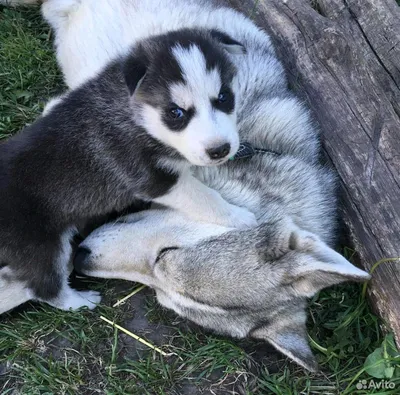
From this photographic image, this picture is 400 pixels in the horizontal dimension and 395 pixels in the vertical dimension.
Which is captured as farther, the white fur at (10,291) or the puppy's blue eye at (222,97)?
the white fur at (10,291)

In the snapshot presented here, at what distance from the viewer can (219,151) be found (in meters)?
3.06

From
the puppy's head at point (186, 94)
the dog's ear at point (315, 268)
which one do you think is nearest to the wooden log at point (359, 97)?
the dog's ear at point (315, 268)

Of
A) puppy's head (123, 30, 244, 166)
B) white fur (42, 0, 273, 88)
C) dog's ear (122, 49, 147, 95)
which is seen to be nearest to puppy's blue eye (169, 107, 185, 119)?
puppy's head (123, 30, 244, 166)

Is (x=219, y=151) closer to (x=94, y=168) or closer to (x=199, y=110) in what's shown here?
(x=199, y=110)

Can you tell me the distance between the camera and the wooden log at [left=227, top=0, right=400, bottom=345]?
3.55 m

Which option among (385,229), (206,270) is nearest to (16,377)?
(206,270)

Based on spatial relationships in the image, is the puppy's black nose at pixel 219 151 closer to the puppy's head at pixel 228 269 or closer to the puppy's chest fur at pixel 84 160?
the puppy's chest fur at pixel 84 160

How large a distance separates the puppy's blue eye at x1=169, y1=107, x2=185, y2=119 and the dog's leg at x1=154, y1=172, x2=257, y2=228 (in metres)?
0.45

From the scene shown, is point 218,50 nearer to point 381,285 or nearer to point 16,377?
point 381,285

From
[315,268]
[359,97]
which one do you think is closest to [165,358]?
[315,268]

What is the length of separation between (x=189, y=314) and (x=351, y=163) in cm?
138

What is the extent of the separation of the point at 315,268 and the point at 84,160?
1.44 metres

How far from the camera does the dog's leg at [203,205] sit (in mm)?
3412

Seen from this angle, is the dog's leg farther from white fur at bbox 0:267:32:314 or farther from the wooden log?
white fur at bbox 0:267:32:314
